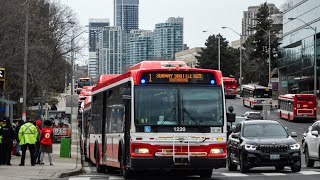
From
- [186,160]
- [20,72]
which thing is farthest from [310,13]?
[186,160]

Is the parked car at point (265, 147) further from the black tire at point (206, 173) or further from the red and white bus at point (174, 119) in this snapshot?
the red and white bus at point (174, 119)

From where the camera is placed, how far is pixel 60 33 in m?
69.9

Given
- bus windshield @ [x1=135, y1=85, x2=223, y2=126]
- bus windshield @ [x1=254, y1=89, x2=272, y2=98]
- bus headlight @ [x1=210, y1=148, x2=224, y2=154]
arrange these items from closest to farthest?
bus windshield @ [x1=135, y1=85, x2=223, y2=126], bus headlight @ [x1=210, y1=148, x2=224, y2=154], bus windshield @ [x1=254, y1=89, x2=272, y2=98]

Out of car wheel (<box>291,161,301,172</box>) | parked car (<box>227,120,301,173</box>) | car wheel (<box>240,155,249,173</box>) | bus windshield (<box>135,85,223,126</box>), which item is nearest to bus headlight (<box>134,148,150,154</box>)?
bus windshield (<box>135,85,223,126</box>)

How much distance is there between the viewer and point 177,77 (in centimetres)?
1869

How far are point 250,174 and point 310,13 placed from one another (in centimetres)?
8138

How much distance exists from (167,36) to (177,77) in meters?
146

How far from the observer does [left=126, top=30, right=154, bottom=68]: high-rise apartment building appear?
15025 centimetres

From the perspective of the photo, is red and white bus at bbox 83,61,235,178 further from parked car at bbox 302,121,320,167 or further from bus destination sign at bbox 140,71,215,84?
parked car at bbox 302,121,320,167

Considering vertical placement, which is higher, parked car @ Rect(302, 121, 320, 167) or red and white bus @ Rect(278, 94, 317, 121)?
red and white bus @ Rect(278, 94, 317, 121)

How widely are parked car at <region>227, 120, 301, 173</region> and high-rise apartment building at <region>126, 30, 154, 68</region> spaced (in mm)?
124000

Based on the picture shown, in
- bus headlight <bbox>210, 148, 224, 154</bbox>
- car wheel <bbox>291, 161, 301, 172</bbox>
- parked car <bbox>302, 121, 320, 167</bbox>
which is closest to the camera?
bus headlight <bbox>210, 148, 224, 154</bbox>

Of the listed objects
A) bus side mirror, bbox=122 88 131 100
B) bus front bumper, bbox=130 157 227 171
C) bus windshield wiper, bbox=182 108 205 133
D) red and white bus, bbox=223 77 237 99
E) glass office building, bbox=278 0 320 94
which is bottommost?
bus front bumper, bbox=130 157 227 171

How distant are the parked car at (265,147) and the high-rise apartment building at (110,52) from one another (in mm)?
117880
